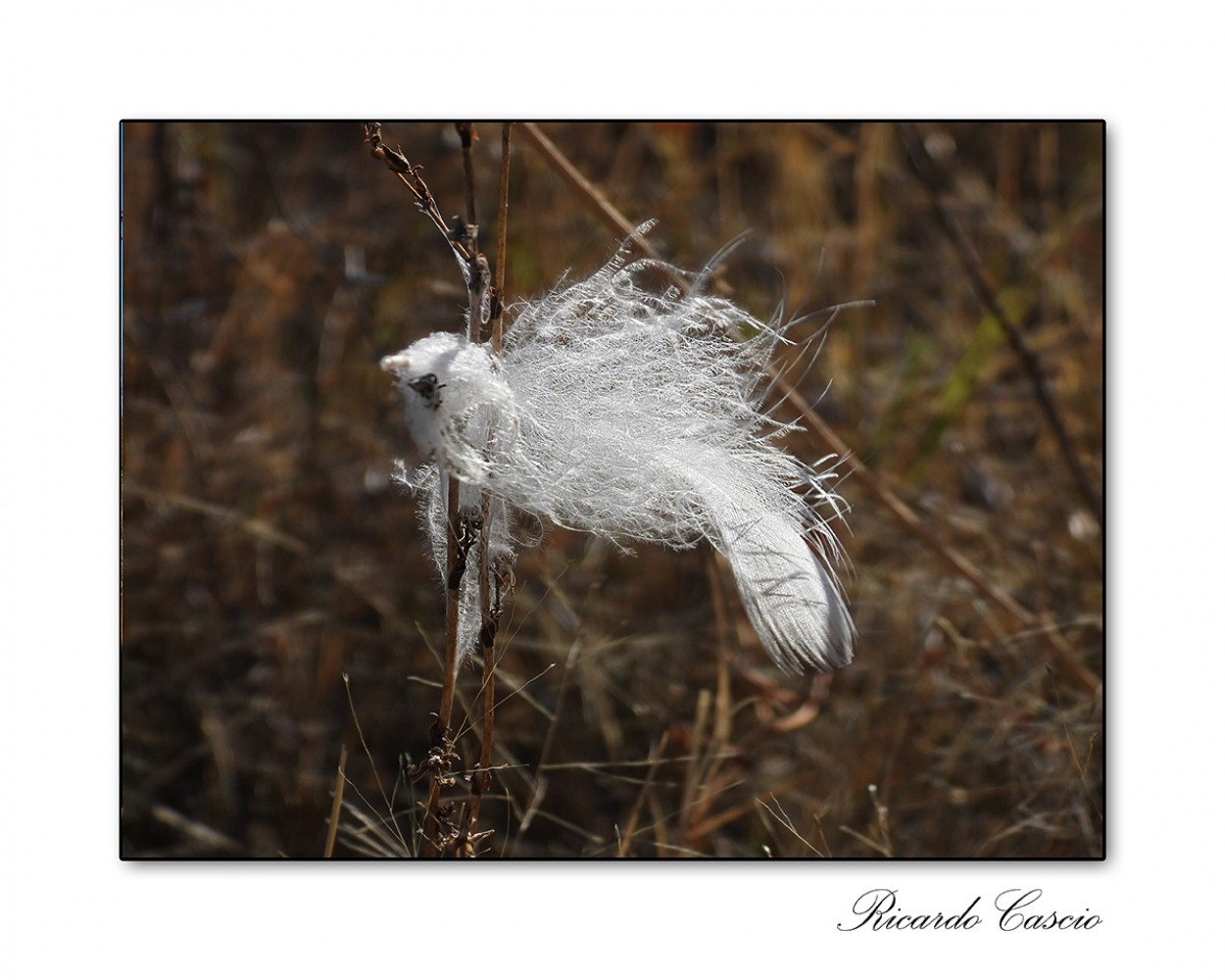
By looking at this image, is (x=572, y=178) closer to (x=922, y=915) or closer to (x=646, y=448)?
(x=646, y=448)

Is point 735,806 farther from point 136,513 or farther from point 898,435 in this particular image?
point 136,513

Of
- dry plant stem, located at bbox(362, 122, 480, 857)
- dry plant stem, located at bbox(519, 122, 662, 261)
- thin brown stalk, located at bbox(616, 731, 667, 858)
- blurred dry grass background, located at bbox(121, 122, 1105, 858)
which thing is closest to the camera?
dry plant stem, located at bbox(362, 122, 480, 857)

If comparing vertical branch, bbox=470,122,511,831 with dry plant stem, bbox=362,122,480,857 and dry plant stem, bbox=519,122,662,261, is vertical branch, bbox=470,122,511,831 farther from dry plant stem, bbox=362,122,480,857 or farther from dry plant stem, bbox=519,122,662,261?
dry plant stem, bbox=519,122,662,261

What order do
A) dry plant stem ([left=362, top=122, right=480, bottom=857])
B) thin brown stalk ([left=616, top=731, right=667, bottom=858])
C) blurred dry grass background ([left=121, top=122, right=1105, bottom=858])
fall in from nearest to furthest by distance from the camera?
dry plant stem ([left=362, top=122, right=480, bottom=857]), thin brown stalk ([left=616, top=731, right=667, bottom=858]), blurred dry grass background ([left=121, top=122, right=1105, bottom=858])

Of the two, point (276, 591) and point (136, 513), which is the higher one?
point (136, 513)

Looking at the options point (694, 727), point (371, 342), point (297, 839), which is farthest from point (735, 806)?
point (371, 342)

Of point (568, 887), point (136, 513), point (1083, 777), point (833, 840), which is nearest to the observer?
point (568, 887)

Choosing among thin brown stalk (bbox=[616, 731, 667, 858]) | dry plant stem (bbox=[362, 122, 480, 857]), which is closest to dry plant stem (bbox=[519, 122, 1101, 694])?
dry plant stem (bbox=[362, 122, 480, 857])

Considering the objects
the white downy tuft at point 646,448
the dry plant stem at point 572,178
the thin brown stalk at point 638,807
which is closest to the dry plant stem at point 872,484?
the dry plant stem at point 572,178
